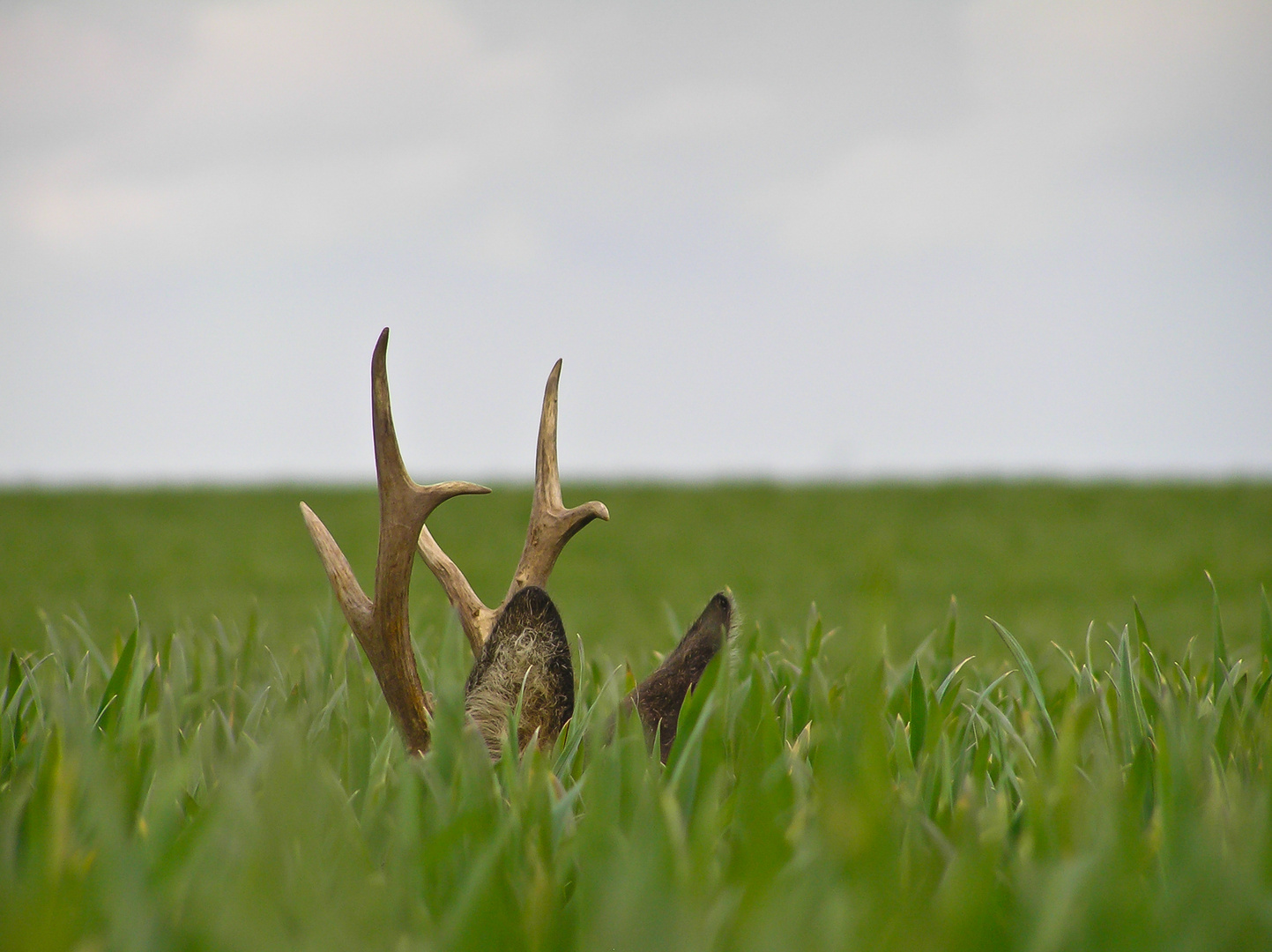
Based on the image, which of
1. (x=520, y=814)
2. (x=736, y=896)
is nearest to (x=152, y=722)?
(x=520, y=814)

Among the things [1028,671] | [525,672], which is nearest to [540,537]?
[525,672]

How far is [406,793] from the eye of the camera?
3.22ft

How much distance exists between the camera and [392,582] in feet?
5.44

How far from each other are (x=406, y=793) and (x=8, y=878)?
0.36 m

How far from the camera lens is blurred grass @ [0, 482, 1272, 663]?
6.25 meters

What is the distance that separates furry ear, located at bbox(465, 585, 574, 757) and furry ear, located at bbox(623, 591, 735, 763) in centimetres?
13

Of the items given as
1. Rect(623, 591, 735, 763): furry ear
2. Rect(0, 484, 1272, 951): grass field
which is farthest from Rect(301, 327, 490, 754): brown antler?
Rect(623, 591, 735, 763): furry ear

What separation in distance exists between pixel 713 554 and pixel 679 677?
280 inches

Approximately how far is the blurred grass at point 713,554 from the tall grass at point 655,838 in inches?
103

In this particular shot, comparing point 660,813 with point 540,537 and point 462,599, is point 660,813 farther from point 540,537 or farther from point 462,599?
point 462,599

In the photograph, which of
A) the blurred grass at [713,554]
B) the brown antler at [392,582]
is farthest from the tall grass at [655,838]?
the blurred grass at [713,554]

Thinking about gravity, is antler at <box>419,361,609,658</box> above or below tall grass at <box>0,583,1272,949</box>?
above

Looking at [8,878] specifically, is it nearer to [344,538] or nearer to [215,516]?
[344,538]

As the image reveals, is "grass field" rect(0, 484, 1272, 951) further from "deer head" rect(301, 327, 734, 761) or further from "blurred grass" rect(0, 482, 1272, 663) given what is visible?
"blurred grass" rect(0, 482, 1272, 663)
